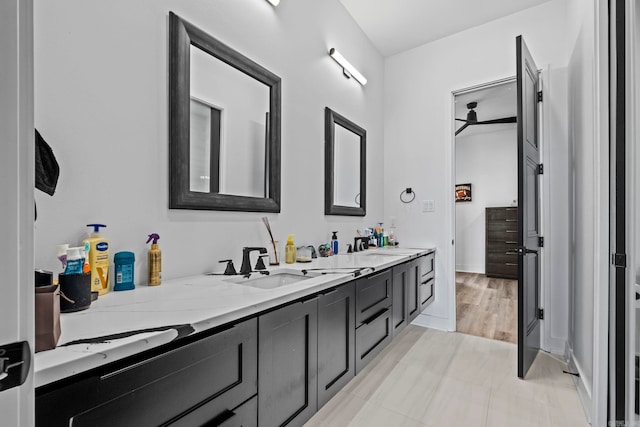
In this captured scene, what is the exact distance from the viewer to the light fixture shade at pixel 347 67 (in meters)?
2.49

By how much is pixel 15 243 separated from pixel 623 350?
209cm

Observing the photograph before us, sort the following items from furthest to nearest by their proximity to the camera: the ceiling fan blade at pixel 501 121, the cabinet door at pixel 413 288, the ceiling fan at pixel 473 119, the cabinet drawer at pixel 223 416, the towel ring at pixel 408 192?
the ceiling fan blade at pixel 501 121 < the ceiling fan at pixel 473 119 < the towel ring at pixel 408 192 < the cabinet door at pixel 413 288 < the cabinet drawer at pixel 223 416

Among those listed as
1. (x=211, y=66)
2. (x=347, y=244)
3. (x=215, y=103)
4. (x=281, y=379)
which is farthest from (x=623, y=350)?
(x=211, y=66)

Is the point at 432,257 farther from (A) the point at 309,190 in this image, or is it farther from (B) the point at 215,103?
(B) the point at 215,103

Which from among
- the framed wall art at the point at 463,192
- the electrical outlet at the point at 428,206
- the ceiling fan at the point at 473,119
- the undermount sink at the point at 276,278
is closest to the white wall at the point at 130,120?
the undermount sink at the point at 276,278

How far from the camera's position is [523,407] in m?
1.77

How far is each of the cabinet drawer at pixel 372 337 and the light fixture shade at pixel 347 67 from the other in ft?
6.51

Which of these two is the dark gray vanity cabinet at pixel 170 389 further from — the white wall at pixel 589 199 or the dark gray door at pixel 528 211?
the dark gray door at pixel 528 211

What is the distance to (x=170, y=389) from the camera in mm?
757

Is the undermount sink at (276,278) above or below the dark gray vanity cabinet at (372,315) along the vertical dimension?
above

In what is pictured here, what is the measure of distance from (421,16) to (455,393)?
302cm

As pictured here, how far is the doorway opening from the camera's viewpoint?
4535mm

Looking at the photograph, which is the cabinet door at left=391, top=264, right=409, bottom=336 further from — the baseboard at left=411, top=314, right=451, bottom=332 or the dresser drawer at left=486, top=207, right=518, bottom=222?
the dresser drawer at left=486, top=207, right=518, bottom=222

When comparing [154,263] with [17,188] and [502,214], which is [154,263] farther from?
[502,214]
